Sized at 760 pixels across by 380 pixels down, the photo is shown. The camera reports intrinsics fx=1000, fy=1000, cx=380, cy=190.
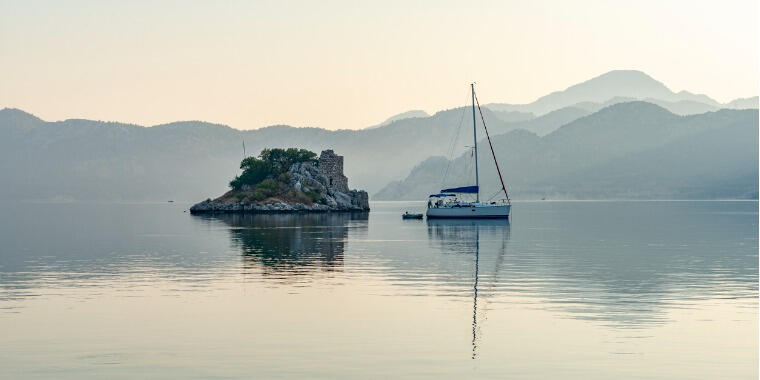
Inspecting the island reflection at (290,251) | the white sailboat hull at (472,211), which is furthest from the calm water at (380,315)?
the white sailboat hull at (472,211)

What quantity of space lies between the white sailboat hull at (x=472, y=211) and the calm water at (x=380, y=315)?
258 ft

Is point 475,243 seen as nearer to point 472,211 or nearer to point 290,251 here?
point 290,251

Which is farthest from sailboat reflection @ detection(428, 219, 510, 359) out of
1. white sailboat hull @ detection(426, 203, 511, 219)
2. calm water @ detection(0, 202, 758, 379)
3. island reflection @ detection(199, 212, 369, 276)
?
island reflection @ detection(199, 212, 369, 276)

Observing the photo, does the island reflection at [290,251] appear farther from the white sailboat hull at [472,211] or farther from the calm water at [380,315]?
the white sailboat hull at [472,211]

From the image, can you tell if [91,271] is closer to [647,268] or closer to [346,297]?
[346,297]

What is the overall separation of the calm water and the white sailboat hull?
78509 millimetres

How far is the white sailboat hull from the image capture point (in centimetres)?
15725

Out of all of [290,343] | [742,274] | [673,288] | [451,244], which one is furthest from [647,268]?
[290,343]

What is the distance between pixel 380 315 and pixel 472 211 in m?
118

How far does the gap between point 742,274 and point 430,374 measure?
36.7 m

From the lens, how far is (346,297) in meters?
47.0

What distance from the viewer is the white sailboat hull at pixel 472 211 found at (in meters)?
157

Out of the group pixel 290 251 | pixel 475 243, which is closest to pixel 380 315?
pixel 290 251

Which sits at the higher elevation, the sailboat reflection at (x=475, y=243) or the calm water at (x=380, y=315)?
the sailboat reflection at (x=475, y=243)
